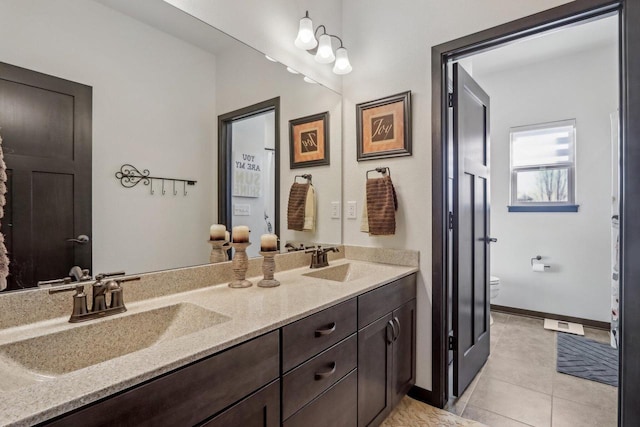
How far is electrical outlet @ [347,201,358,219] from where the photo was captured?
225 centimetres

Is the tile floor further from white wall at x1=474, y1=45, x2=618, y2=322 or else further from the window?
the window

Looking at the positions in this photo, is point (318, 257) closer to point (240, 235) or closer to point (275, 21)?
point (240, 235)

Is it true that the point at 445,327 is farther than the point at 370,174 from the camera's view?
No

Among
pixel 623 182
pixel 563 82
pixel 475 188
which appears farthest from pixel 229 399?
pixel 563 82

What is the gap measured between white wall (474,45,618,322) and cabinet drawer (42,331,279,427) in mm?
3381

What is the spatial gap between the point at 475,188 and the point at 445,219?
520 millimetres


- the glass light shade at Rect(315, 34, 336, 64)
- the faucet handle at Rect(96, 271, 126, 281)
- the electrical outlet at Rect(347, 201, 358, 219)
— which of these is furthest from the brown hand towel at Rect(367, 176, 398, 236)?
the faucet handle at Rect(96, 271, 126, 281)

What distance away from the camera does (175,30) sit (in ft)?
4.53

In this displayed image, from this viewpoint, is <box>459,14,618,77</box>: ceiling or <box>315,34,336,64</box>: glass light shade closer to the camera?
<box>315,34,336,64</box>: glass light shade

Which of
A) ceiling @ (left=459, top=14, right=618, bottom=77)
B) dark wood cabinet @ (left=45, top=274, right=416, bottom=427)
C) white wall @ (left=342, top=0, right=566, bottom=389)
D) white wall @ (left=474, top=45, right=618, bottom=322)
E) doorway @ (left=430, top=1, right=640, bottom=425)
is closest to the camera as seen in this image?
dark wood cabinet @ (left=45, top=274, right=416, bottom=427)

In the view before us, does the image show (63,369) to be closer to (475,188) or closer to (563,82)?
(475,188)

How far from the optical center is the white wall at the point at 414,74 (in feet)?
6.06

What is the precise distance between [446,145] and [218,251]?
4.60ft

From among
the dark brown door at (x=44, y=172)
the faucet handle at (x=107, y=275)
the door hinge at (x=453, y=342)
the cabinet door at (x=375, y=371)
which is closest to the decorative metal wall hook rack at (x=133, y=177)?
the dark brown door at (x=44, y=172)
